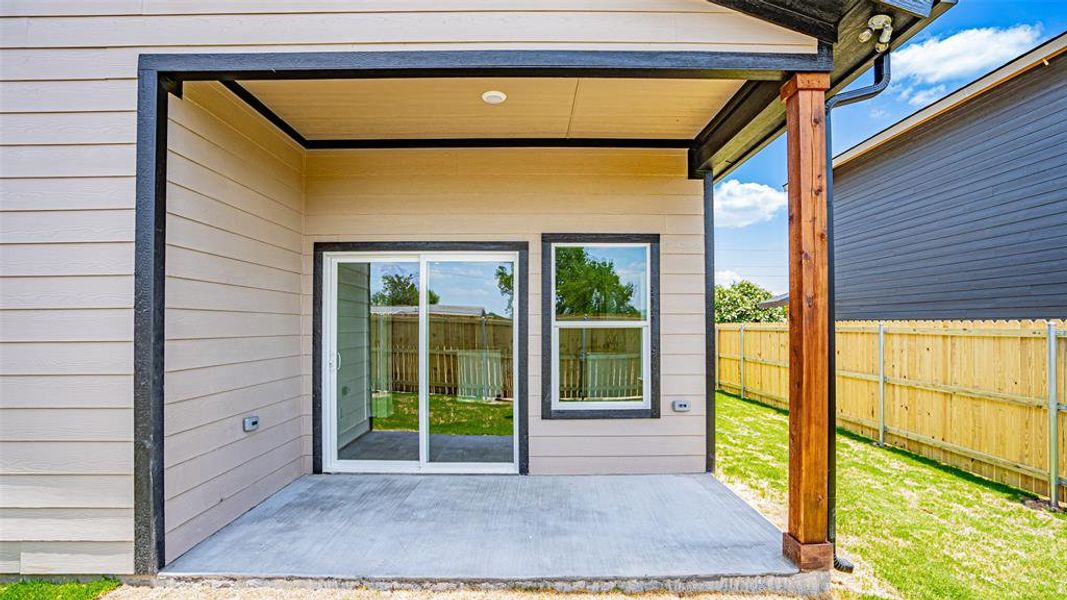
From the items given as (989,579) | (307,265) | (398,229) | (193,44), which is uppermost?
(193,44)

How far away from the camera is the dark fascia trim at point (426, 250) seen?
4477mm

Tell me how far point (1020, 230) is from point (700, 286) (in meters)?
5.76

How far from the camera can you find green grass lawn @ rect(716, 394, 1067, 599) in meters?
2.79

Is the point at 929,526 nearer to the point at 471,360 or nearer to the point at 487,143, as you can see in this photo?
the point at 471,360

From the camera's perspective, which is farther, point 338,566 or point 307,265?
point 307,265

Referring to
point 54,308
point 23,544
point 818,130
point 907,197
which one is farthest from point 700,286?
point 907,197

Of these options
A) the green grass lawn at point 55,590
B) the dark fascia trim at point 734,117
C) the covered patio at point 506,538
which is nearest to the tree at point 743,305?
the dark fascia trim at point 734,117

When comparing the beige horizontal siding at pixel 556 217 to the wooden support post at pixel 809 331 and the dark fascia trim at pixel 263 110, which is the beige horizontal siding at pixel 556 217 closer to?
the dark fascia trim at pixel 263 110

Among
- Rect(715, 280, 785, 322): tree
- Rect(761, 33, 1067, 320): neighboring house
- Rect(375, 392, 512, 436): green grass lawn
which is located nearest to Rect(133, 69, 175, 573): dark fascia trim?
Rect(375, 392, 512, 436): green grass lawn

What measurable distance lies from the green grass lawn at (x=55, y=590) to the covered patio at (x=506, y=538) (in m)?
0.28

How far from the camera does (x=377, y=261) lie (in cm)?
455

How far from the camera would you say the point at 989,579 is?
2.82m

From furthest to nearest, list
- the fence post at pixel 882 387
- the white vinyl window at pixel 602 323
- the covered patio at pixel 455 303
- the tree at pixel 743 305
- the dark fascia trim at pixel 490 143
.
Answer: the tree at pixel 743 305, the fence post at pixel 882 387, the white vinyl window at pixel 602 323, the dark fascia trim at pixel 490 143, the covered patio at pixel 455 303

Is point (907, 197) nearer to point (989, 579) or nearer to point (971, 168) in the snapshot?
point (971, 168)
